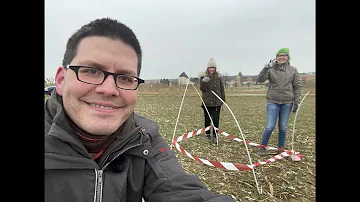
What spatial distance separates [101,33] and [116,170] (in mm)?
862

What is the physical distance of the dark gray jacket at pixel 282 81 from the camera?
398 centimetres

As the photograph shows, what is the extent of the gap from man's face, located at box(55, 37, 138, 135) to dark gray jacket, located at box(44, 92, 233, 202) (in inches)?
3.4

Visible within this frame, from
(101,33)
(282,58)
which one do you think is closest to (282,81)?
(282,58)

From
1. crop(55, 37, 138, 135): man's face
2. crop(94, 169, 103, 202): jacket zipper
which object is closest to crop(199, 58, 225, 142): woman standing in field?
crop(55, 37, 138, 135): man's face

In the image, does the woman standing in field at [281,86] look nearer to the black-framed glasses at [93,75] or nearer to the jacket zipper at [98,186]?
the black-framed glasses at [93,75]

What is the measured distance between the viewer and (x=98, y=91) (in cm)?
114

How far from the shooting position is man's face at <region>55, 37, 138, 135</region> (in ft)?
3.70

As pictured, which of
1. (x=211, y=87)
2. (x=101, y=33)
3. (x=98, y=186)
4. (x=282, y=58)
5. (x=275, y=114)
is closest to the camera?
(x=98, y=186)

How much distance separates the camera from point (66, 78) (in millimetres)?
1161

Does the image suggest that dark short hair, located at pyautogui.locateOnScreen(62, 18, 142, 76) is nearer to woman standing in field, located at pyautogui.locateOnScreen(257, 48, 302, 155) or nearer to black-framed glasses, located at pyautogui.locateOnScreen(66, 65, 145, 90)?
black-framed glasses, located at pyautogui.locateOnScreen(66, 65, 145, 90)

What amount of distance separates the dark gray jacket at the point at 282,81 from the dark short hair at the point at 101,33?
11.0ft

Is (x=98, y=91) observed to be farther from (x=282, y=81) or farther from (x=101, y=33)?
(x=282, y=81)
